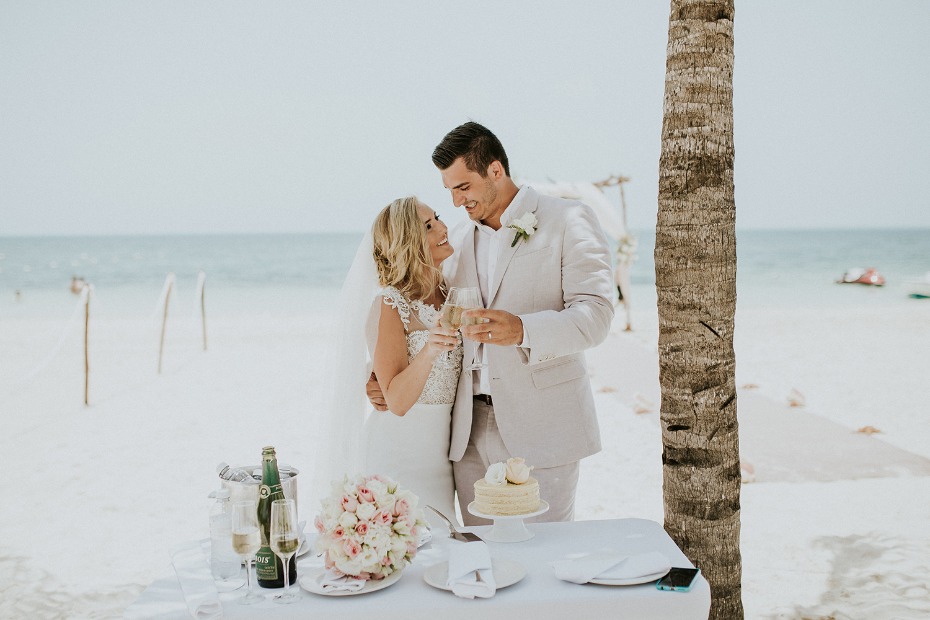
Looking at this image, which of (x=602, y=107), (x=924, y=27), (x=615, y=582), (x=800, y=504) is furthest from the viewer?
(x=602, y=107)

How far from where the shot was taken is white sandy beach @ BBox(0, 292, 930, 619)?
4734 mm

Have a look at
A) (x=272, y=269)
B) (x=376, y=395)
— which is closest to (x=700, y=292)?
(x=376, y=395)

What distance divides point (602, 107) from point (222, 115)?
2987 cm

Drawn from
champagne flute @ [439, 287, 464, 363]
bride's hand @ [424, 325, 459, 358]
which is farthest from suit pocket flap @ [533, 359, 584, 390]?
champagne flute @ [439, 287, 464, 363]

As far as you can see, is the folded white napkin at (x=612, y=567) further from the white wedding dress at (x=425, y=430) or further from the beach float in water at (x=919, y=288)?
the beach float in water at (x=919, y=288)

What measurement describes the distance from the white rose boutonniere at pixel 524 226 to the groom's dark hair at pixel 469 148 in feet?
1.01

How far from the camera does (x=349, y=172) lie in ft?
206

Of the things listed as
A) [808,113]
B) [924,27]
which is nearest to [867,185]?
A: [808,113]

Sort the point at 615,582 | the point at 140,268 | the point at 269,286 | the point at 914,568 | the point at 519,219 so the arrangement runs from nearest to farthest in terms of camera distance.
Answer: the point at 615,582
the point at 519,219
the point at 914,568
the point at 269,286
the point at 140,268

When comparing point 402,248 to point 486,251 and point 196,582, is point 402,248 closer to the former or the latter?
point 486,251

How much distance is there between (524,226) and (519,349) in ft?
1.75

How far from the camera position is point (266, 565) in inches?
86.9

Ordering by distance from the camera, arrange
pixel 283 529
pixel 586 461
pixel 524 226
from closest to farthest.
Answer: pixel 283 529
pixel 524 226
pixel 586 461

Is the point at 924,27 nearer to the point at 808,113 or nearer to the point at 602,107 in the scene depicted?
the point at 808,113
